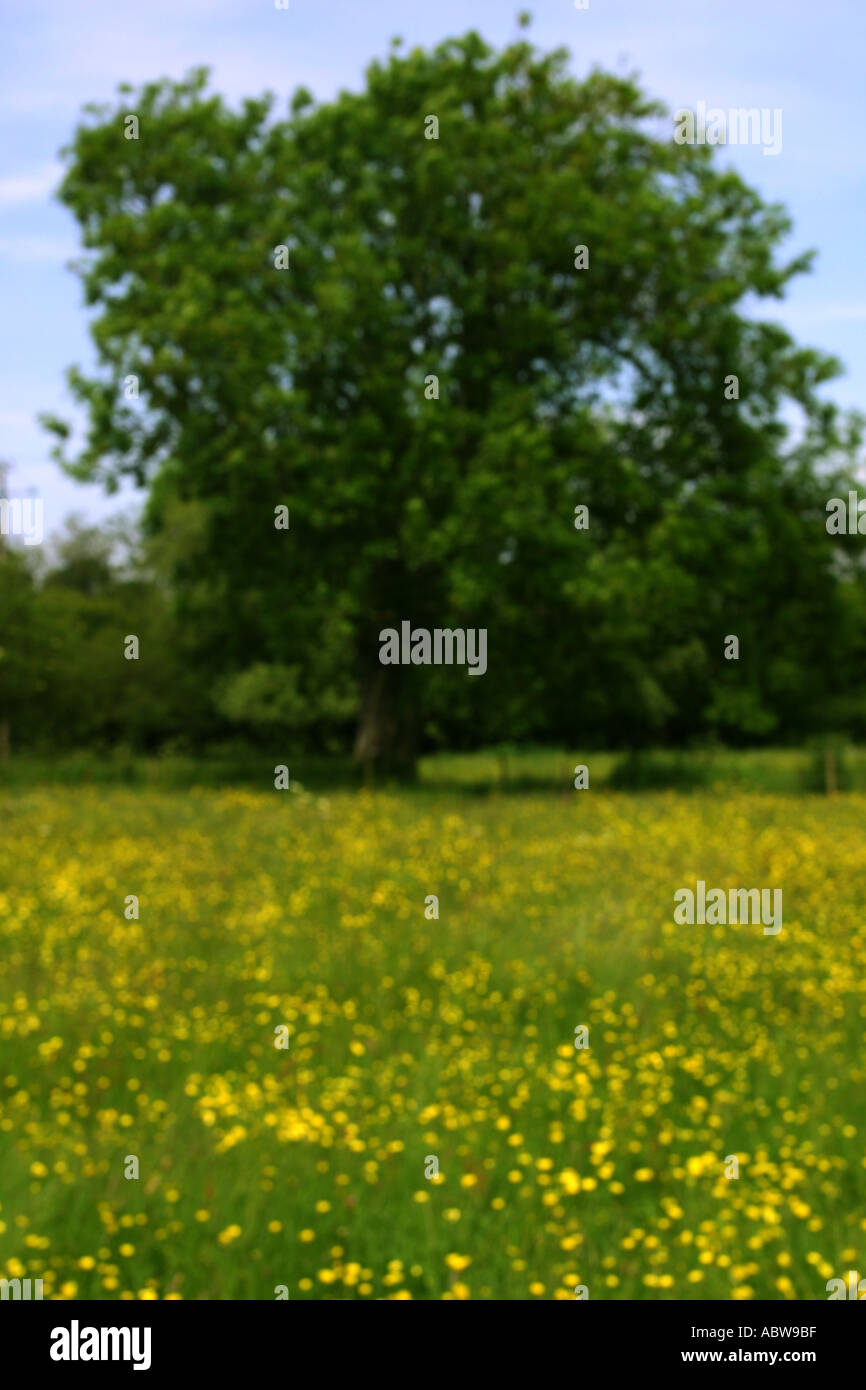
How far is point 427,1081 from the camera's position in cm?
746

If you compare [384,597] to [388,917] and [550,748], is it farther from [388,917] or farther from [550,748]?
[388,917]

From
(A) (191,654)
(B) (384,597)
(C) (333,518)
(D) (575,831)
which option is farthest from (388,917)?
(A) (191,654)

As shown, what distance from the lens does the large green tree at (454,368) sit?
2728 cm

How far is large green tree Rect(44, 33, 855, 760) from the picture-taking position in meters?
27.3

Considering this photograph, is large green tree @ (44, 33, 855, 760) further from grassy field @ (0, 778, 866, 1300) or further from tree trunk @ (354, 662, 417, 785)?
grassy field @ (0, 778, 866, 1300)

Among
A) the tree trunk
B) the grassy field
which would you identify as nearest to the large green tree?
the tree trunk

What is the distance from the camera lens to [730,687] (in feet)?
99.8

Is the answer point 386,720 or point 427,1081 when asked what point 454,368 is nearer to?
point 386,720

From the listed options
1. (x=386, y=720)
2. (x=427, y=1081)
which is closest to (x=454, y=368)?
(x=386, y=720)

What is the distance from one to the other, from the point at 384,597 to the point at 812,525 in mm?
10831

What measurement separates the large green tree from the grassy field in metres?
14.2

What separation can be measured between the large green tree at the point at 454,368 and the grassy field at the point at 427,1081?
14173 mm

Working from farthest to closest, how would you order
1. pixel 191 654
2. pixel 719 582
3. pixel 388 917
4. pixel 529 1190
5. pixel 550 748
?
pixel 550 748 → pixel 191 654 → pixel 719 582 → pixel 388 917 → pixel 529 1190

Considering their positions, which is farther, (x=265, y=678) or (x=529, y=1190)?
(x=265, y=678)
